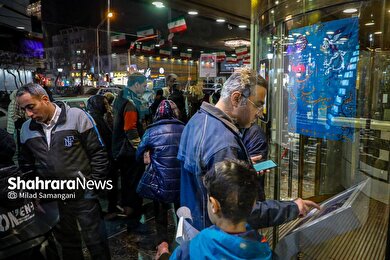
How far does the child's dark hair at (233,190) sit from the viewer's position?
124cm

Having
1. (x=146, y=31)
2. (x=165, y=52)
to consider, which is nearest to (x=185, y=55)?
(x=165, y=52)

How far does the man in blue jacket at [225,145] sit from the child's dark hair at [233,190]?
→ 0.36ft

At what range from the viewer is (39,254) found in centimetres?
230

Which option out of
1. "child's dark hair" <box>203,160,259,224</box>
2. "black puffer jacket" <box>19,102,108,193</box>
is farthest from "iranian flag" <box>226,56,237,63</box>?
"child's dark hair" <box>203,160,259,224</box>

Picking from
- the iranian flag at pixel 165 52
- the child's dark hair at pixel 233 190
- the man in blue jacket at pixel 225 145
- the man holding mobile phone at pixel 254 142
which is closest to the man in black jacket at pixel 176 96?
the man holding mobile phone at pixel 254 142

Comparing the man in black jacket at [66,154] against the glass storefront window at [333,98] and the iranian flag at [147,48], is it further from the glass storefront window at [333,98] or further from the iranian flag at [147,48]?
the iranian flag at [147,48]

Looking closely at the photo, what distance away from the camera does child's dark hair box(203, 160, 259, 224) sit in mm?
1243

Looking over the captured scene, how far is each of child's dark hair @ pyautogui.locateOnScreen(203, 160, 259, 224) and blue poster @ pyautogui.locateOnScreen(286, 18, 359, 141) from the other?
6.73 ft

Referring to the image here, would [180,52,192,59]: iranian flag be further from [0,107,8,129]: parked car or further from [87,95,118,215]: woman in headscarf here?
[87,95,118,215]: woman in headscarf

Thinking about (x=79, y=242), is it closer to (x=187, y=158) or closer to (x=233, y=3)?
(x=187, y=158)

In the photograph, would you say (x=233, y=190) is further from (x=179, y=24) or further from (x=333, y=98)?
(x=179, y=24)

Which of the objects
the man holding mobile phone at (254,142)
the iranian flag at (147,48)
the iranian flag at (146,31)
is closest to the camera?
the man holding mobile phone at (254,142)

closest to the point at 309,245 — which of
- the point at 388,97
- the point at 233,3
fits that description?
the point at 388,97

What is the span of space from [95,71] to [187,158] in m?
10.5
